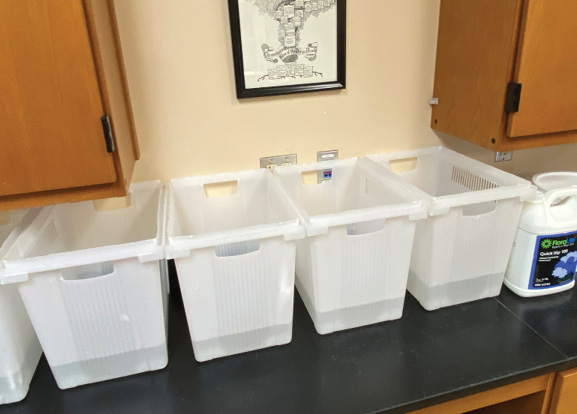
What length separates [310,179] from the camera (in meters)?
1.45

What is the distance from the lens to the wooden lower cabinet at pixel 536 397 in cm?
100

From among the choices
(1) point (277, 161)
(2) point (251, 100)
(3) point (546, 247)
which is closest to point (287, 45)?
(2) point (251, 100)

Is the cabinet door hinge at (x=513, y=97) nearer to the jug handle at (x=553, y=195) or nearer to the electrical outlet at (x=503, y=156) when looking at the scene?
the jug handle at (x=553, y=195)

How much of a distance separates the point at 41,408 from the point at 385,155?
122cm

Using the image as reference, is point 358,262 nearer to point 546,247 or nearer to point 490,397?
point 490,397

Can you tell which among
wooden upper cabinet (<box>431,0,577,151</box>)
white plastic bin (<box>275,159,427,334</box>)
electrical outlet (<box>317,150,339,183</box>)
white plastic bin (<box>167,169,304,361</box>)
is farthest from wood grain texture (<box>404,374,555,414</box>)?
electrical outlet (<box>317,150,339,183</box>)

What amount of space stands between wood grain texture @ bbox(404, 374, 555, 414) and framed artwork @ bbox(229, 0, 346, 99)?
37.8 inches

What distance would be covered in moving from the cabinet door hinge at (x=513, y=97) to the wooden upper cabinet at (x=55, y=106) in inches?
39.6

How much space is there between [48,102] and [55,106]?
0.01 metres

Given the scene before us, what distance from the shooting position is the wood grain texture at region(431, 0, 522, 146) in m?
1.13

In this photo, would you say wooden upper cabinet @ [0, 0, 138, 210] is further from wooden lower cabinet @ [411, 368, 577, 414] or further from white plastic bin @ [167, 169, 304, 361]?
wooden lower cabinet @ [411, 368, 577, 414]

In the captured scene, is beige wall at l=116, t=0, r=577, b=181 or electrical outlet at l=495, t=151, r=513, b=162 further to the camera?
electrical outlet at l=495, t=151, r=513, b=162

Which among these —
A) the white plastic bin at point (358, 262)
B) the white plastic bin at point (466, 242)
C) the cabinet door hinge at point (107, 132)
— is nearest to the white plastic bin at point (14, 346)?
the cabinet door hinge at point (107, 132)

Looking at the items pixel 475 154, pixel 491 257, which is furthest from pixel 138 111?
pixel 475 154
